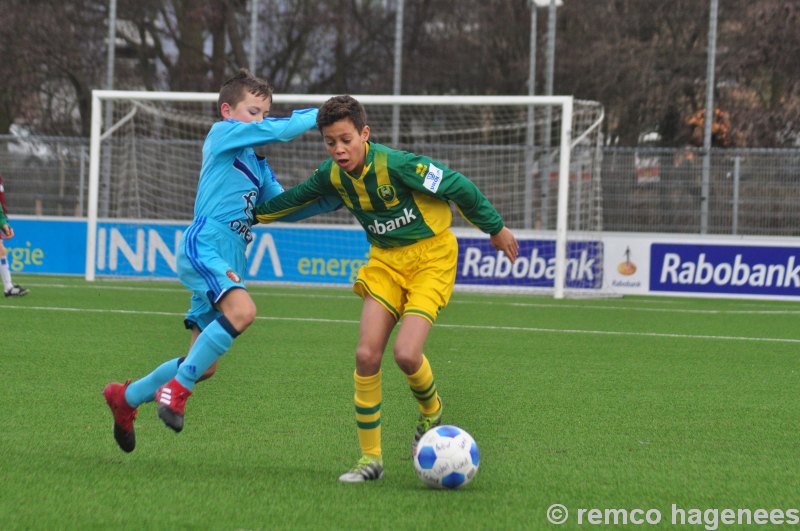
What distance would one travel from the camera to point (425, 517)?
13.5 feet

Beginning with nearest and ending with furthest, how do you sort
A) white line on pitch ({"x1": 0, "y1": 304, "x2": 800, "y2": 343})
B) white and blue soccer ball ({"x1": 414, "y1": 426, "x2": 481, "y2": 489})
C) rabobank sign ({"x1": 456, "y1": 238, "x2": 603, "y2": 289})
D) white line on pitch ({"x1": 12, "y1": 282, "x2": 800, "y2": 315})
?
white and blue soccer ball ({"x1": 414, "y1": 426, "x2": 481, "y2": 489}) → white line on pitch ({"x1": 0, "y1": 304, "x2": 800, "y2": 343}) → white line on pitch ({"x1": 12, "y1": 282, "x2": 800, "y2": 315}) → rabobank sign ({"x1": 456, "y1": 238, "x2": 603, "y2": 289})

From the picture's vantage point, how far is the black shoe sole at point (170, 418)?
15.8ft

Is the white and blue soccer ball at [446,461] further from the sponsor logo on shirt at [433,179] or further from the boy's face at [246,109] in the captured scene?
the boy's face at [246,109]

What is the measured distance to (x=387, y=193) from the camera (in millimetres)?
5148

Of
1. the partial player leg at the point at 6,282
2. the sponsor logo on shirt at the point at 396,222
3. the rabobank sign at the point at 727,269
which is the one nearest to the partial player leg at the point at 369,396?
the sponsor logo on shirt at the point at 396,222

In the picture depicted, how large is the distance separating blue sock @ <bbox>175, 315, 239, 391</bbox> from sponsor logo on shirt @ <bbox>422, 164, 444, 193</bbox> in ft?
3.50

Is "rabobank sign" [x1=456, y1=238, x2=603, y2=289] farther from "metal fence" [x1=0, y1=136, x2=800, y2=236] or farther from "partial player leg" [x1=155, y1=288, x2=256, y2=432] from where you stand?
"partial player leg" [x1=155, y1=288, x2=256, y2=432]

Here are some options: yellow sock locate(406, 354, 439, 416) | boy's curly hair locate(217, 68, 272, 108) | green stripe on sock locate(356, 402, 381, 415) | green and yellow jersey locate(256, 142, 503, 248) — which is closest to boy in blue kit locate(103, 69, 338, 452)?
boy's curly hair locate(217, 68, 272, 108)

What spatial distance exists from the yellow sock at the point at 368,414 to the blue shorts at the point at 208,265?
0.79 m

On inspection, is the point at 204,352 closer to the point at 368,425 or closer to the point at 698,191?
the point at 368,425

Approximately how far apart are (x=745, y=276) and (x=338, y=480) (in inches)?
489

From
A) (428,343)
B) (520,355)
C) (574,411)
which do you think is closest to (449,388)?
(574,411)

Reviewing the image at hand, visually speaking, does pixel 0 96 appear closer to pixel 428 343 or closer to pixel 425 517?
pixel 428 343

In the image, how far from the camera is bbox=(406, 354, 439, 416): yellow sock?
513 centimetres
